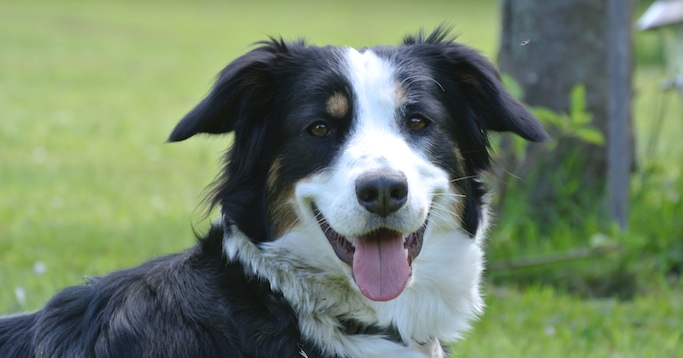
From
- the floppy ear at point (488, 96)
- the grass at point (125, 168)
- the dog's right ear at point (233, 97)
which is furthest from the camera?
the grass at point (125, 168)

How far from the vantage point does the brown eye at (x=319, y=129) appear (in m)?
3.33

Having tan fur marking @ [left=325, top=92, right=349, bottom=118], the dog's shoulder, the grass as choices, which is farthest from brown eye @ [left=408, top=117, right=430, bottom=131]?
the dog's shoulder

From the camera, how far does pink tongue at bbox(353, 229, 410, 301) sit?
314 centimetres

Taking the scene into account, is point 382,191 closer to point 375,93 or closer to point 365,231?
point 365,231

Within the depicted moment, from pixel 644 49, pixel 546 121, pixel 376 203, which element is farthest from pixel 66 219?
pixel 644 49

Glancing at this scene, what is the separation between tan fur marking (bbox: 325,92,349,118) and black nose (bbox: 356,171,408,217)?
0.38 m

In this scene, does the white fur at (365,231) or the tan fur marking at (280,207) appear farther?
the tan fur marking at (280,207)

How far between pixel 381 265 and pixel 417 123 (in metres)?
0.57

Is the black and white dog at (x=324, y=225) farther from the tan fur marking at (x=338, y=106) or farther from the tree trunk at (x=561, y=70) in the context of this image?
the tree trunk at (x=561, y=70)

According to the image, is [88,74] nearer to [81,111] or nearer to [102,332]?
[81,111]

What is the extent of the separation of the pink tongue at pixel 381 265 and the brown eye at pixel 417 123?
425 millimetres

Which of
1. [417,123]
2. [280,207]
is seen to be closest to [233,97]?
[280,207]

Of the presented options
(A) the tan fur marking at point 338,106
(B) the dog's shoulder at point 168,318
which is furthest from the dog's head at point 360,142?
(B) the dog's shoulder at point 168,318

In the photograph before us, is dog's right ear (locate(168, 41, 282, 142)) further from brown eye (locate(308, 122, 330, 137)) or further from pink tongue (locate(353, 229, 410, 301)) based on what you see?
pink tongue (locate(353, 229, 410, 301))
